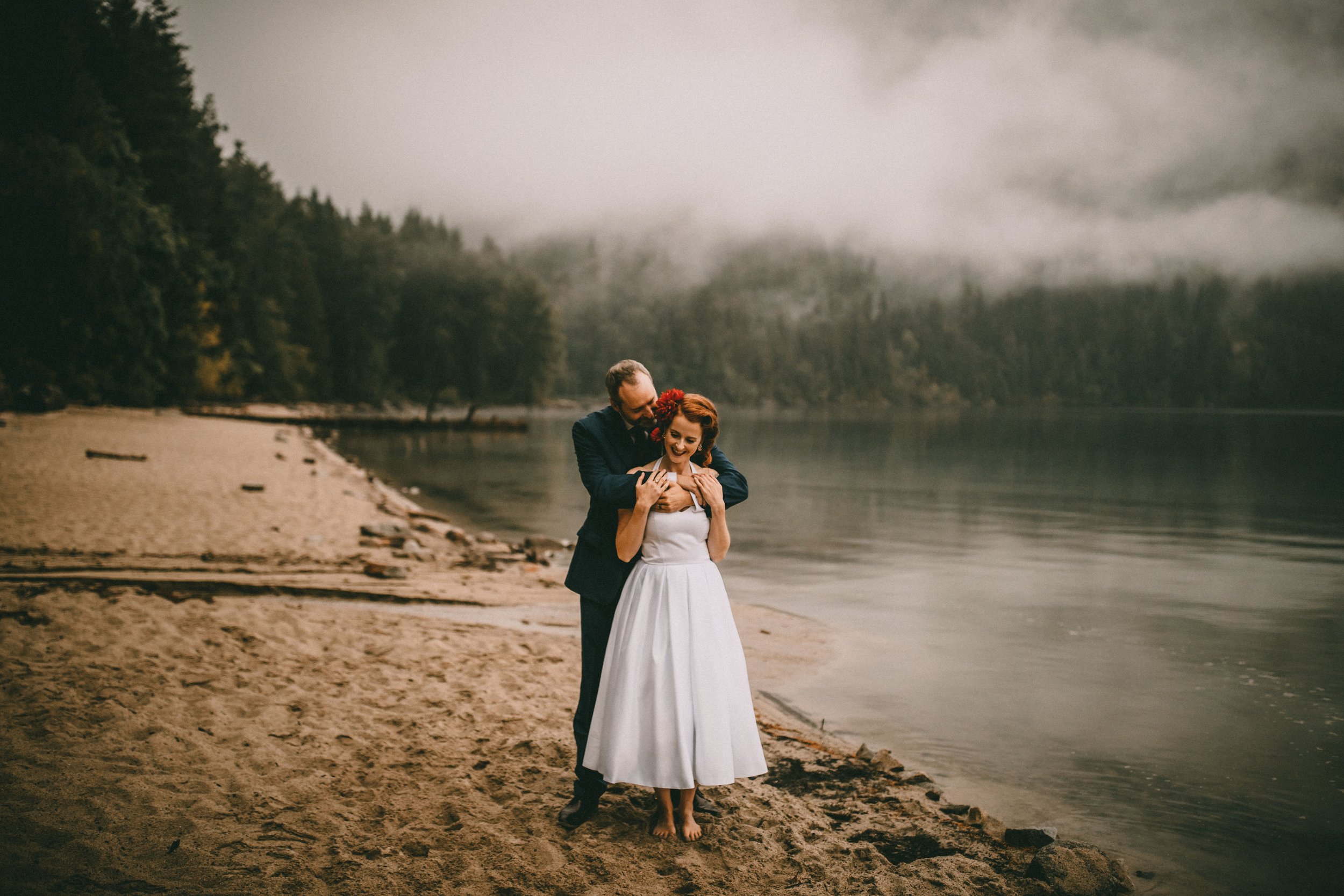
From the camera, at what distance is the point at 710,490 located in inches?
189

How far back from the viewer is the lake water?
733 cm

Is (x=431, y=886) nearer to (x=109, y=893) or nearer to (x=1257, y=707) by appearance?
(x=109, y=893)

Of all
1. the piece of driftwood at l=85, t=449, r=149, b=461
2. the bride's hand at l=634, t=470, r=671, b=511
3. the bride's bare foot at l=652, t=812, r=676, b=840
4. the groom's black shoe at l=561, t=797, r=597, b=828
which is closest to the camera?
the bride's hand at l=634, t=470, r=671, b=511

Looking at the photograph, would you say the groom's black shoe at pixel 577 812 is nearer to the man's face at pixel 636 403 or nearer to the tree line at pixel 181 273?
the man's face at pixel 636 403

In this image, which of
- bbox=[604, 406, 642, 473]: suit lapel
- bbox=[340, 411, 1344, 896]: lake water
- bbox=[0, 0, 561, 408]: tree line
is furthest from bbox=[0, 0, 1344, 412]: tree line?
bbox=[604, 406, 642, 473]: suit lapel

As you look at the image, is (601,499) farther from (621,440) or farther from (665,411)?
(665,411)

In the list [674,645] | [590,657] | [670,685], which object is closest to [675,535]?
[674,645]

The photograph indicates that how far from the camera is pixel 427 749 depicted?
6.48 metres

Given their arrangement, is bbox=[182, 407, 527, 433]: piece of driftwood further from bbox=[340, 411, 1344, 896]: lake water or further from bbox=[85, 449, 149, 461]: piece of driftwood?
bbox=[85, 449, 149, 461]: piece of driftwood

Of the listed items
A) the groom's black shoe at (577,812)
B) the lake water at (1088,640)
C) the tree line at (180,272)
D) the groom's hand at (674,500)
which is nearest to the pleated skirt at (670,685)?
the groom's hand at (674,500)

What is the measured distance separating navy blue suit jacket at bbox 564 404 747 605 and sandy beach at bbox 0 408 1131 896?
161 centimetres

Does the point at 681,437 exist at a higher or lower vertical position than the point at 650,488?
higher

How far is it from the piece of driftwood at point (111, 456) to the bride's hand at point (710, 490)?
2615cm

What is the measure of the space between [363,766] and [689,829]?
251cm
